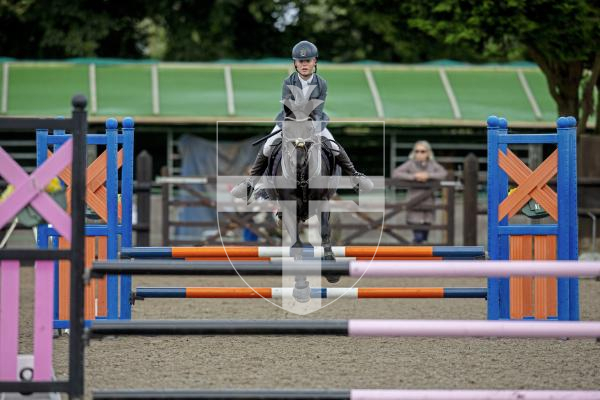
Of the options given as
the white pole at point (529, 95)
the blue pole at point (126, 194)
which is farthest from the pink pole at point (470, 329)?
the white pole at point (529, 95)

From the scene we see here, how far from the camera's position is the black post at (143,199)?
16.1m

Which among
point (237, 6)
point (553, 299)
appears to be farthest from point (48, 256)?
point (237, 6)

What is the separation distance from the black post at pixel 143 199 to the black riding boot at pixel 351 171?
763 cm

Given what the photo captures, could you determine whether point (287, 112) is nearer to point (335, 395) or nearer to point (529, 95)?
point (335, 395)

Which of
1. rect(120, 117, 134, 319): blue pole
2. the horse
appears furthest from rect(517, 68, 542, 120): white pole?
rect(120, 117, 134, 319): blue pole

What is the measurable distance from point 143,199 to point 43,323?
11144mm

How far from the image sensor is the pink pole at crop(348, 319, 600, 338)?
5.20 meters

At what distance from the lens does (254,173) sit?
351 inches

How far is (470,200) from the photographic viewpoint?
1695 cm

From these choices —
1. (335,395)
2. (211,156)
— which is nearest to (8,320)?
(335,395)

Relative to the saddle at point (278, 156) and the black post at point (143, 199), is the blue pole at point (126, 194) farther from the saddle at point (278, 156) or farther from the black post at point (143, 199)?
the black post at point (143, 199)

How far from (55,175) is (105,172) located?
3.33m

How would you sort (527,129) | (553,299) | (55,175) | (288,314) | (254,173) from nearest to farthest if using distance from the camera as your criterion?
(55,175), (553,299), (254,173), (288,314), (527,129)

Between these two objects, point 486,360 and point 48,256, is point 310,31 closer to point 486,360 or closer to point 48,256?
point 486,360
